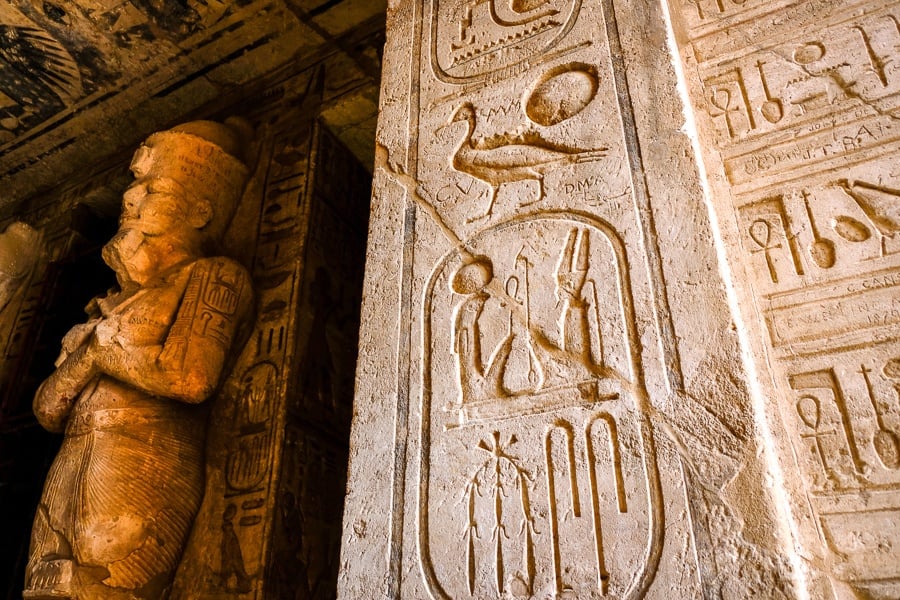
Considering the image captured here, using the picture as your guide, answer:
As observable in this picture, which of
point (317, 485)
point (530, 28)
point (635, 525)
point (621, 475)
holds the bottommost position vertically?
point (635, 525)

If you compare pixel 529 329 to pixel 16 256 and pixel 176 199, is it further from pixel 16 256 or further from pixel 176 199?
pixel 16 256

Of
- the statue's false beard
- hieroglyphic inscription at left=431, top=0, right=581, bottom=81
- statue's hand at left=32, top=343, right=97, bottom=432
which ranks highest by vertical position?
hieroglyphic inscription at left=431, top=0, right=581, bottom=81

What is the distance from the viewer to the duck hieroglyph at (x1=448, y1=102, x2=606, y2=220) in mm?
1859

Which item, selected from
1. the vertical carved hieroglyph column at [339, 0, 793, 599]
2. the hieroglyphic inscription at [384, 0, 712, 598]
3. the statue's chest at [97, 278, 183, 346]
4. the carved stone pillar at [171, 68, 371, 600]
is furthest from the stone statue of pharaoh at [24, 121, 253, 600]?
the hieroglyphic inscription at [384, 0, 712, 598]

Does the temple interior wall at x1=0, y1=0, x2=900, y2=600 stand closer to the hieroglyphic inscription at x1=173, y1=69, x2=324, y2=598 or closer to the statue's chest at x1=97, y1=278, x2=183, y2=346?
the hieroglyphic inscription at x1=173, y1=69, x2=324, y2=598

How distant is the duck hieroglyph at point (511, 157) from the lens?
1859 millimetres

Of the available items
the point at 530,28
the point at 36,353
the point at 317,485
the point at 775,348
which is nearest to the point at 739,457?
the point at 775,348

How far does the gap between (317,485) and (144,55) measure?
2727mm

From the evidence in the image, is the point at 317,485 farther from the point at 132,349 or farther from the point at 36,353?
the point at 36,353

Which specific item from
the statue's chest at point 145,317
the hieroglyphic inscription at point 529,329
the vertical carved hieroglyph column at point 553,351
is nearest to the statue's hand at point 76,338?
the statue's chest at point 145,317

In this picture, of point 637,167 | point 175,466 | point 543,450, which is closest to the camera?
point 543,450

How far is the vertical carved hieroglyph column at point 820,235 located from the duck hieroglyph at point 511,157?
0.41 m

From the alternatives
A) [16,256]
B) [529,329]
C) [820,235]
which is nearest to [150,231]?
[16,256]

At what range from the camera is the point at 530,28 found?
2.17m
